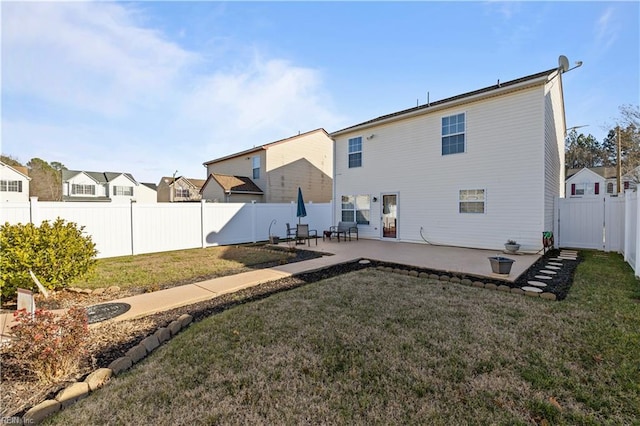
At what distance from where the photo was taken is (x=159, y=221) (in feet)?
34.5

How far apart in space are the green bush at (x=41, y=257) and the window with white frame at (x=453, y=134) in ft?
→ 37.2

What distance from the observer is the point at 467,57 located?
10805 mm

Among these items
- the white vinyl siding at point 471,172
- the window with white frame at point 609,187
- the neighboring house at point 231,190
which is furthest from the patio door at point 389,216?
the window with white frame at point 609,187

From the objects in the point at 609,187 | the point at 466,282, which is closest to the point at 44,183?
the point at 466,282

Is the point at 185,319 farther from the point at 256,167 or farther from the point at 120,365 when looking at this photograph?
the point at 256,167

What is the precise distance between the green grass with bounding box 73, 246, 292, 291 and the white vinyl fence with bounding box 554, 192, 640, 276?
33.4ft

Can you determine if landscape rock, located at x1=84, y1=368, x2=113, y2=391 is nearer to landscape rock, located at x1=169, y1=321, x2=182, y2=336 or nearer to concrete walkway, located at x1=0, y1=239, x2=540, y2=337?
landscape rock, located at x1=169, y1=321, x2=182, y2=336

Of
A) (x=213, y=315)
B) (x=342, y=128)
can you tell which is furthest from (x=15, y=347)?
(x=342, y=128)

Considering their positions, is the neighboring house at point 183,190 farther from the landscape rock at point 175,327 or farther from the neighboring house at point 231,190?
the landscape rock at point 175,327

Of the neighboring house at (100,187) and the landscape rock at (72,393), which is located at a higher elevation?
the neighboring house at (100,187)

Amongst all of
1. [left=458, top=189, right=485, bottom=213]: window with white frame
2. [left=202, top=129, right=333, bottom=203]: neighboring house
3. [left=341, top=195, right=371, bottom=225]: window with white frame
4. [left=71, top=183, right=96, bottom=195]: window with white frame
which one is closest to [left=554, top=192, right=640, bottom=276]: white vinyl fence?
[left=458, top=189, right=485, bottom=213]: window with white frame

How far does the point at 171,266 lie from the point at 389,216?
29.3 feet

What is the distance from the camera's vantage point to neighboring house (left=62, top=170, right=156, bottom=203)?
34.4m

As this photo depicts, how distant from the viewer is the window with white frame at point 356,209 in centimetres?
1360
